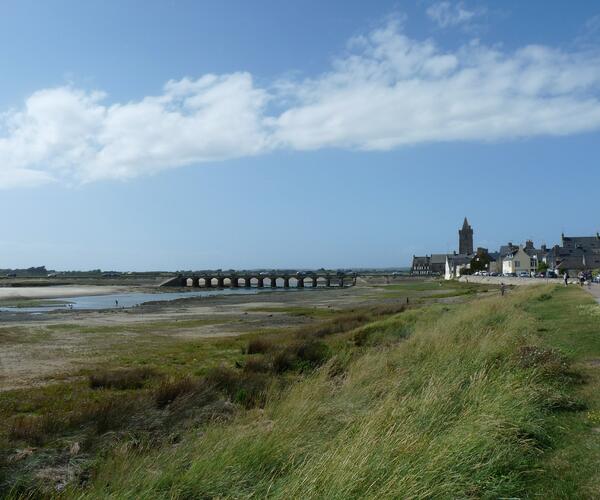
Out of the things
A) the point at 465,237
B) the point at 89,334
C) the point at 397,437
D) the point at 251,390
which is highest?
the point at 465,237

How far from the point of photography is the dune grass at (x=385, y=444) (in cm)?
544

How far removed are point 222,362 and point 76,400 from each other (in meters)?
7.08

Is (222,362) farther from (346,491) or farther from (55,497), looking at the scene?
(346,491)

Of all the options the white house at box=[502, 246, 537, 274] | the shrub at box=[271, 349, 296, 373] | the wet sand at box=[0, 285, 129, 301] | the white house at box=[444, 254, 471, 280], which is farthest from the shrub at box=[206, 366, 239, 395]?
the white house at box=[444, 254, 471, 280]

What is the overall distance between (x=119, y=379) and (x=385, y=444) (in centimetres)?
1089

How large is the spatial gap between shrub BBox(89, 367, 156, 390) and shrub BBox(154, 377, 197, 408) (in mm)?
2449

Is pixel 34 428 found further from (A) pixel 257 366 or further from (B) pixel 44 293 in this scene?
(B) pixel 44 293

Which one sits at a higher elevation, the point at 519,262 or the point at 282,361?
the point at 519,262

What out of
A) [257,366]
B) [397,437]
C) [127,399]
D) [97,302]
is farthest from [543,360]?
[97,302]

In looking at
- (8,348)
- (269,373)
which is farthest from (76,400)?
(8,348)

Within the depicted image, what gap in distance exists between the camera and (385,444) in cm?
591

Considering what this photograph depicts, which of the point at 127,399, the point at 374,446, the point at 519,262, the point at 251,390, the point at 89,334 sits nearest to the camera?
the point at 374,446

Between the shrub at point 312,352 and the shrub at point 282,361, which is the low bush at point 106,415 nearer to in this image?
the shrub at point 282,361

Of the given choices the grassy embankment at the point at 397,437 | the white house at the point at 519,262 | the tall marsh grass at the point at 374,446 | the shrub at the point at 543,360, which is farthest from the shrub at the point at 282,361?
the white house at the point at 519,262
